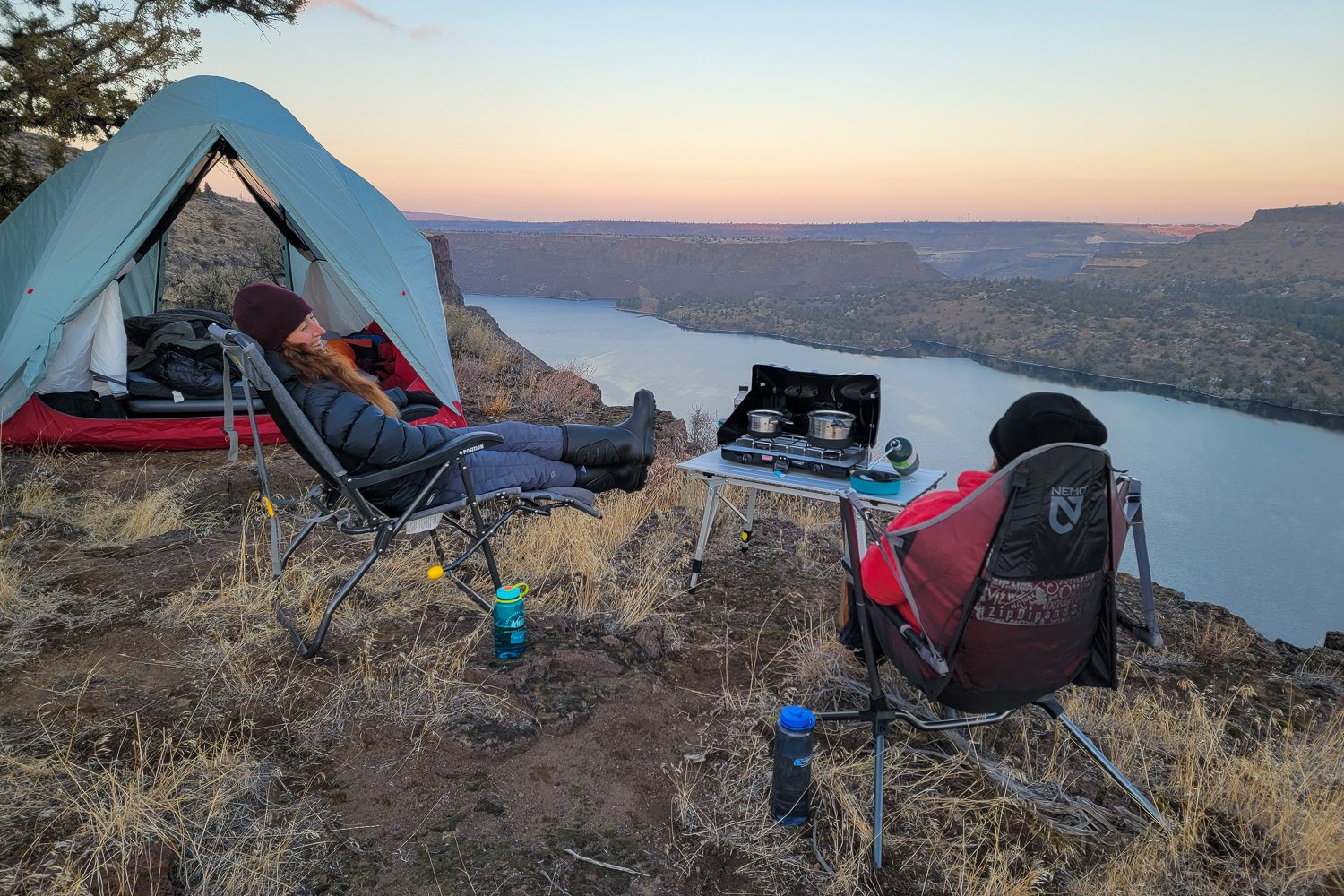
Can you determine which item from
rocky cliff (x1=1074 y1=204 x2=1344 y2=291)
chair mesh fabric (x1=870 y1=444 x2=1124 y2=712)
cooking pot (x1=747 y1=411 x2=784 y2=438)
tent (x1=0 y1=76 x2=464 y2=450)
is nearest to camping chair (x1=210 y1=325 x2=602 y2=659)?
cooking pot (x1=747 y1=411 x2=784 y2=438)

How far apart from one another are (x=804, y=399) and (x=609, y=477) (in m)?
1.10

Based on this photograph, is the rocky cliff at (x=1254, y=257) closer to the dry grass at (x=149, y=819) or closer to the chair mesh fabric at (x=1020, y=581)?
the chair mesh fabric at (x=1020, y=581)

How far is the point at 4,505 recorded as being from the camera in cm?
432

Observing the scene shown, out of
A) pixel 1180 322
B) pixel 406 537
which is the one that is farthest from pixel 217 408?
pixel 1180 322

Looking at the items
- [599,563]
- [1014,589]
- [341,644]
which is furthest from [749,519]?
[1014,589]

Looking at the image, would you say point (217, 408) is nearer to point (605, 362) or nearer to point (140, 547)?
point (140, 547)

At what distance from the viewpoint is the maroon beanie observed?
2.92 metres

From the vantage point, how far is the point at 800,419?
402 centimetres

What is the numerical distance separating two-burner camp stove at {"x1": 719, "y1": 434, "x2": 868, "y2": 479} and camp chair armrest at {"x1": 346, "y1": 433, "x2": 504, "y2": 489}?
129 cm

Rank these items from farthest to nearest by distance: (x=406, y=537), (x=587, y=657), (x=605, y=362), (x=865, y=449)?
(x=605, y=362)
(x=406, y=537)
(x=865, y=449)
(x=587, y=657)

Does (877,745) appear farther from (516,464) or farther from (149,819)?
(516,464)

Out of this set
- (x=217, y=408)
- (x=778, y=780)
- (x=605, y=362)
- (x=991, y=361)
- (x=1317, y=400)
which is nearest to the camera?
(x=778, y=780)

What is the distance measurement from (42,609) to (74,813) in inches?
62.3

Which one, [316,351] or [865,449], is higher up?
[316,351]
